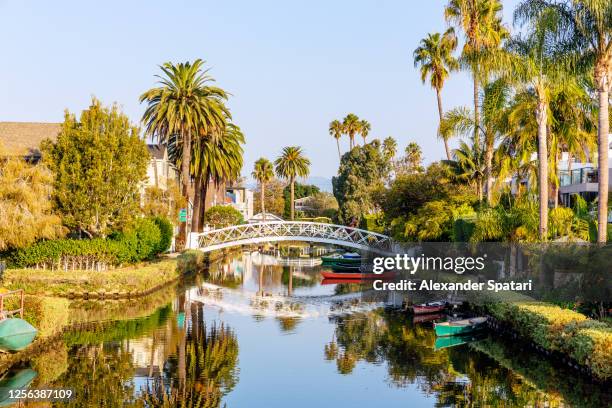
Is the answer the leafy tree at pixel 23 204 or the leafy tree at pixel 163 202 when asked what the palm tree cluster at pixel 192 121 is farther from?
the leafy tree at pixel 23 204

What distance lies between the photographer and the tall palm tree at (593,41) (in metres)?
27.3

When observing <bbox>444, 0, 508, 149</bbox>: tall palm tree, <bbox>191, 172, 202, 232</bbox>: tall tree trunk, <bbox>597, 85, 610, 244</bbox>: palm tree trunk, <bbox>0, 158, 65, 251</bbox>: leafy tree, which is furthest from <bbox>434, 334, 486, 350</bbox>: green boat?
<bbox>191, 172, 202, 232</bbox>: tall tree trunk

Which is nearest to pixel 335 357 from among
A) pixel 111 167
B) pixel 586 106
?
pixel 586 106

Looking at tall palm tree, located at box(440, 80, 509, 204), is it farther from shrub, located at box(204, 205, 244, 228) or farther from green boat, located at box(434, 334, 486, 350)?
shrub, located at box(204, 205, 244, 228)

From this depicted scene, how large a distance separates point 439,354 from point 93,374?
13.2 m

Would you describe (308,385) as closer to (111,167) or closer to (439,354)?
(439,354)

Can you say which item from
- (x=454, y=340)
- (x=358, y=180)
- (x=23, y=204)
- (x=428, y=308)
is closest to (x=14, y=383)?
(x=454, y=340)

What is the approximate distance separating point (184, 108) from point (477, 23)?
24.1 m

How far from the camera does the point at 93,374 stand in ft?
77.4

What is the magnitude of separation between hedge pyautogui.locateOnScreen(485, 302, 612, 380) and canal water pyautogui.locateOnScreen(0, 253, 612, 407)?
0.69 m

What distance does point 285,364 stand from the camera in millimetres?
26688

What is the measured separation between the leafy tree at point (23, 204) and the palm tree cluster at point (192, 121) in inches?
710

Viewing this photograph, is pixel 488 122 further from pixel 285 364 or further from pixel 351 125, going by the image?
pixel 351 125

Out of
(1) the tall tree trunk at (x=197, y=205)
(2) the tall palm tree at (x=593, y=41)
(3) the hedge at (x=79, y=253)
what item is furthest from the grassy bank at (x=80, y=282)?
(2) the tall palm tree at (x=593, y=41)
